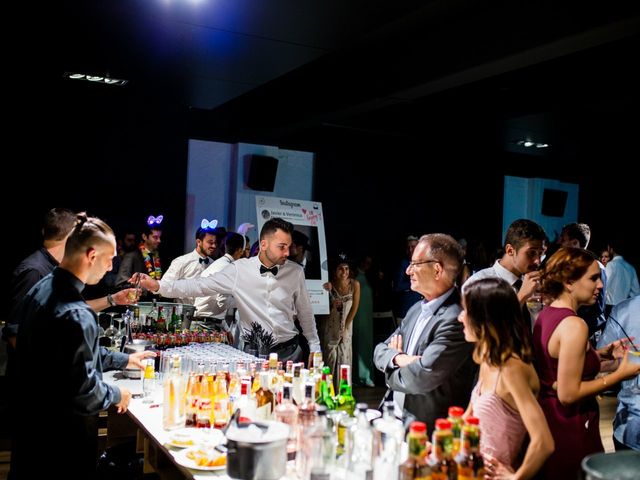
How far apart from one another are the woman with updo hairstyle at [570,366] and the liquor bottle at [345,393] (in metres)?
0.75

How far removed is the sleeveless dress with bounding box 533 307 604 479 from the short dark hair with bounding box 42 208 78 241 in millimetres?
2686

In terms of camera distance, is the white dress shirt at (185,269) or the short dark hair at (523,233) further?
the white dress shirt at (185,269)

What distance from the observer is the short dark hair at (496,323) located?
2.01 metres

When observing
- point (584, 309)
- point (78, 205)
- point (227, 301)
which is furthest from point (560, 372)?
point (78, 205)

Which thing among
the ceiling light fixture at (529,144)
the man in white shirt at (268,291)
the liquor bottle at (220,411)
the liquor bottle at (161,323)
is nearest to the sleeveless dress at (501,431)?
the liquor bottle at (220,411)

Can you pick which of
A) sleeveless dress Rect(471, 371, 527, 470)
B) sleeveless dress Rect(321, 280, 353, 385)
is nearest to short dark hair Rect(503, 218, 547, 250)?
sleeveless dress Rect(471, 371, 527, 470)

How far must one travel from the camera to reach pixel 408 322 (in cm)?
300

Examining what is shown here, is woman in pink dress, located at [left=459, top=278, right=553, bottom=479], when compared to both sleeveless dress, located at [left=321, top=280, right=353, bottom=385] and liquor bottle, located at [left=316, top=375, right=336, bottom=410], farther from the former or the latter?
sleeveless dress, located at [left=321, top=280, right=353, bottom=385]

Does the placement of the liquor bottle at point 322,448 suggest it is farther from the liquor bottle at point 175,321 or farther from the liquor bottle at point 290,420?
the liquor bottle at point 175,321

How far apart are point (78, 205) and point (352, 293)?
3361 millimetres

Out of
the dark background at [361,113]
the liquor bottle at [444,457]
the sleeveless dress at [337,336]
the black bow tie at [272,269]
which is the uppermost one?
the dark background at [361,113]

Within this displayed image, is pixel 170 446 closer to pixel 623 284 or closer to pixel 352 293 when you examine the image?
pixel 352 293

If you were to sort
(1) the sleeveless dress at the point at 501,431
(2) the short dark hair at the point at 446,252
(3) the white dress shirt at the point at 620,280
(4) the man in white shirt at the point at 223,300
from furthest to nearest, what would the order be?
(3) the white dress shirt at the point at 620,280 < (4) the man in white shirt at the point at 223,300 < (2) the short dark hair at the point at 446,252 < (1) the sleeveless dress at the point at 501,431

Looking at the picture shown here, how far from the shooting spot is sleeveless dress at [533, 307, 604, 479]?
2.47 meters
